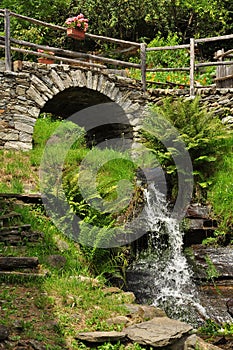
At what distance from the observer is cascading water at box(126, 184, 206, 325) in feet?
22.5

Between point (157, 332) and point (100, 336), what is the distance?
0.57 metres

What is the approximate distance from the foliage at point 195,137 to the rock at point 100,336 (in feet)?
16.3

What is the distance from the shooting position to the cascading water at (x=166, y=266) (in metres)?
6.85

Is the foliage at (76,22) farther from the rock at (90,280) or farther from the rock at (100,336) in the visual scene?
the rock at (100,336)

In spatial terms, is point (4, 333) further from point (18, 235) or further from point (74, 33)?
point (74, 33)

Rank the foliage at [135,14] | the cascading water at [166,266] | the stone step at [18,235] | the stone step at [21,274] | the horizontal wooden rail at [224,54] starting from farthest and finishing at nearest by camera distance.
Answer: the foliage at [135,14], the horizontal wooden rail at [224,54], the cascading water at [166,266], the stone step at [18,235], the stone step at [21,274]

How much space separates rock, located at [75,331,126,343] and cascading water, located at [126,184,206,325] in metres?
2.31

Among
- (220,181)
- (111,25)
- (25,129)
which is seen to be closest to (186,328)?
(220,181)

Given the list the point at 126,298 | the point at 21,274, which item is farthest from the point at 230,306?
the point at 21,274

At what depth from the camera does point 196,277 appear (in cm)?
746

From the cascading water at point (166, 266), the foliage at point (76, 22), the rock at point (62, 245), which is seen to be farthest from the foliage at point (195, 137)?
the rock at point (62, 245)

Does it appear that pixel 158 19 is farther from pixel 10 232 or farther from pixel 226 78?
pixel 10 232

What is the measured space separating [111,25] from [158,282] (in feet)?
48.9

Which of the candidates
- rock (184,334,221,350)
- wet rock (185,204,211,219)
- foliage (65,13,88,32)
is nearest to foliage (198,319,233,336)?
rock (184,334,221,350)
